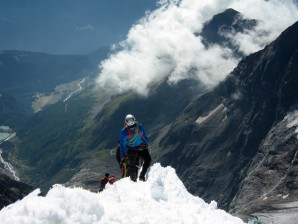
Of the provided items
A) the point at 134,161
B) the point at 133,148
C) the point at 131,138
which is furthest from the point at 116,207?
the point at 134,161

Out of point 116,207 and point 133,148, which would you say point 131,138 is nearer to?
point 133,148

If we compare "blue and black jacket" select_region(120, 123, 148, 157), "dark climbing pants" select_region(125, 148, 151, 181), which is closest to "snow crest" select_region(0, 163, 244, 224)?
"blue and black jacket" select_region(120, 123, 148, 157)

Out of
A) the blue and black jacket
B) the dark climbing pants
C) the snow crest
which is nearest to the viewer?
the snow crest

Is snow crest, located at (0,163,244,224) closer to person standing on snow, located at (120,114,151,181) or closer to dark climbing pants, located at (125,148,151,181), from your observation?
person standing on snow, located at (120,114,151,181)

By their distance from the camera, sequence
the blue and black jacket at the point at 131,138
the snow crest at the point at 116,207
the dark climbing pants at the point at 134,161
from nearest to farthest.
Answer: the snow crest at the point at 116,207 → the blue and black jacket at the point at 131,138 → the dark climbing pants at the point at 134,161

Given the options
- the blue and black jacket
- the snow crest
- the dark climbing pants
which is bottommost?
the snow crest

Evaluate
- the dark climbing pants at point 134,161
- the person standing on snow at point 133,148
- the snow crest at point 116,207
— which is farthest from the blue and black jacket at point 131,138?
the snow crest at point 116,207

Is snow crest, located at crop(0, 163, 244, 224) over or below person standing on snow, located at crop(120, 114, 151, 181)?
below

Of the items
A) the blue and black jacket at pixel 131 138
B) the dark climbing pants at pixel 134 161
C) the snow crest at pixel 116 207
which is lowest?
the snow crest at pixel 116 207

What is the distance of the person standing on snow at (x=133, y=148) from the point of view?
33.1 m

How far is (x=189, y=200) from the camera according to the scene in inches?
1056

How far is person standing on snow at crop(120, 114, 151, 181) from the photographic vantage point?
109 feet

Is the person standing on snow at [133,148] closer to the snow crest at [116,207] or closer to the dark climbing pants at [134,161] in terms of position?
the dark climbing pants at [134,161]

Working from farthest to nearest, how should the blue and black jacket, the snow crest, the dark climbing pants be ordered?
1. the dark climbing pants
2. the blue and black jacket
3. the snow crest
